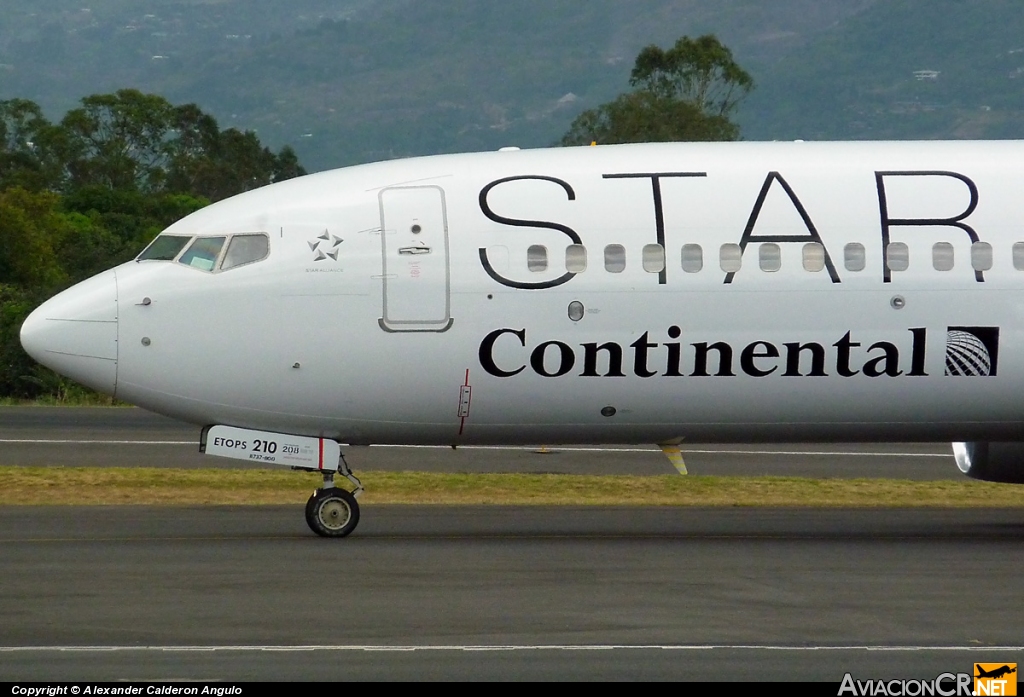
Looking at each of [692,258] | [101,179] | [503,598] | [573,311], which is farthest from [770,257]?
[101,179]

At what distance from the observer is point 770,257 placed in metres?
18.8

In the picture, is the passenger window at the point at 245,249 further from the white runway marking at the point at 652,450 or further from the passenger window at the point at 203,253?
the white runway marking at the point at 652,450

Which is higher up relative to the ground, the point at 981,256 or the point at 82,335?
the point at 981,256

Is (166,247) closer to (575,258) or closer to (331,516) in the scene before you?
(331,516)

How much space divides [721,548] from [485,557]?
2782 millimetres

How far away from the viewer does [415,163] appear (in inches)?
775

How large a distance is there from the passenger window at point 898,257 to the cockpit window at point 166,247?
26.3 ft

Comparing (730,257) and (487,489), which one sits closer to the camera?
(730,257)

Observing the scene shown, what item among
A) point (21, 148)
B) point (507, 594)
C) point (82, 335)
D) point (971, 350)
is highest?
point (21, 148)

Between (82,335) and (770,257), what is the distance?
7759mm

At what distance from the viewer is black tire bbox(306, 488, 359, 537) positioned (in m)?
18.9

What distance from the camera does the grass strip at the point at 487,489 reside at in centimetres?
2403

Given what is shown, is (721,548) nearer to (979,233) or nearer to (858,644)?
(979,233)

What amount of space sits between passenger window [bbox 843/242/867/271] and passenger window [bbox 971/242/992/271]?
4.14 ft
